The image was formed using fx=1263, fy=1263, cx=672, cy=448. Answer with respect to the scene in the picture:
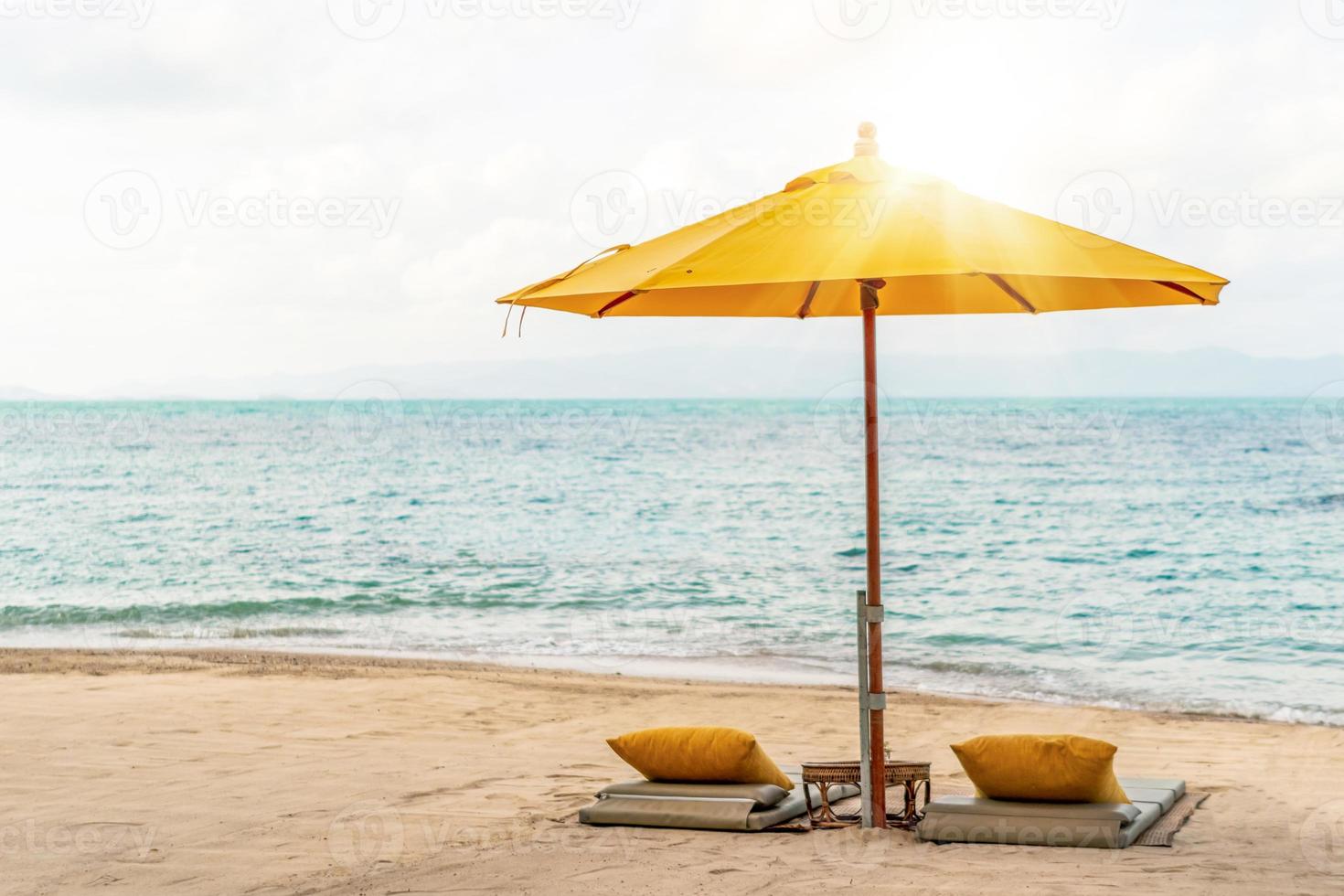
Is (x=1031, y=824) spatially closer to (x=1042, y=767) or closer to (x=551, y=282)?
(x=1042, y=767)

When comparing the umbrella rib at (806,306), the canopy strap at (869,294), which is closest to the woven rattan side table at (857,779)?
the canopy strap at (869,294)

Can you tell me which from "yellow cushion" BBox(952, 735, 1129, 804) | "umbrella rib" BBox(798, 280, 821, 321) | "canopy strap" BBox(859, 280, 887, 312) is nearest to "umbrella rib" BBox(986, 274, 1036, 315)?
"canopy strap" BBox(859, 280, 887, 312)

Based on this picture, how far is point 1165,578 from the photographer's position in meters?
19.0

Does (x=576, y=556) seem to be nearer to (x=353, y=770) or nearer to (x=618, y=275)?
(x=353, y=770)

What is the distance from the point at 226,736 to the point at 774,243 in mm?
5361

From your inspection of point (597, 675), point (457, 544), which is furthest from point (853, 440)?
point (597, 675)

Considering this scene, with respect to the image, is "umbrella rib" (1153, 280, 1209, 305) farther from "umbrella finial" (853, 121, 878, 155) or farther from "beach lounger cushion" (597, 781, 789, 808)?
"beach lounger cushion" (597, 781, 789, 808)

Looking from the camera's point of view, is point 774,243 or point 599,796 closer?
point 774,243

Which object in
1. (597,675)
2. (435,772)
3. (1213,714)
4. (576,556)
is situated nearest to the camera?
Result: (435,772)

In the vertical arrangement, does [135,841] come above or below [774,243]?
below

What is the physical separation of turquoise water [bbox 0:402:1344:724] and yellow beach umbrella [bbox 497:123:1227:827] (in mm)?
5971

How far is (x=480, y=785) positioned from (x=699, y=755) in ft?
5.65

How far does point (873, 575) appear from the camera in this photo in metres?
Result: 4.86

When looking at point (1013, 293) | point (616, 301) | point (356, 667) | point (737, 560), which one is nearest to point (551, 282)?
point (616, 301)
